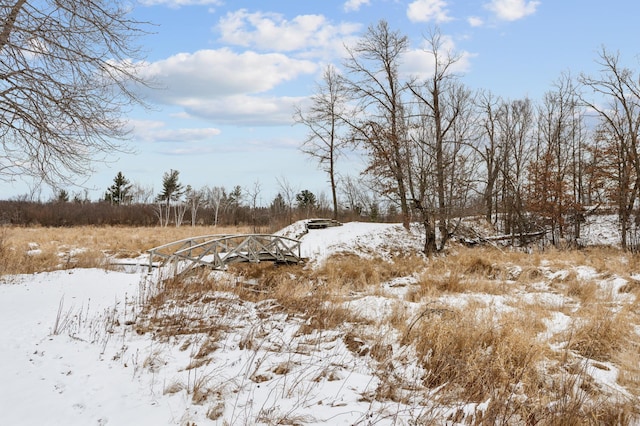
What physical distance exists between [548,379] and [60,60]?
980cm

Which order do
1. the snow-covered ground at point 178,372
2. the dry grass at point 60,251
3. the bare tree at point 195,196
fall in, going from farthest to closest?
the bare tree at point 195,196
the dry grass at point 60,251
the snow-covered ground at point 178,372

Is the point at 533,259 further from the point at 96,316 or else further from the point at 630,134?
the point at 96,316

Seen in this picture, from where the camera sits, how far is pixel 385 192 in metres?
21.9

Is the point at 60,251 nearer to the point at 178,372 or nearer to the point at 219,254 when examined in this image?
the point at 219,254

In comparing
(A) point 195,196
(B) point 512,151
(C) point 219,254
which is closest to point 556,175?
(B) point 512,151

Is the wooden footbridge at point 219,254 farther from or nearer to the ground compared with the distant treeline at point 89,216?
nearer to the ground

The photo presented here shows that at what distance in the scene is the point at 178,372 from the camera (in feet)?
15.8

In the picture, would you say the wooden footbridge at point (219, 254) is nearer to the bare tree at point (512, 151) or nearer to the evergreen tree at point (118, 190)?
the bare tree at point (512, 151)

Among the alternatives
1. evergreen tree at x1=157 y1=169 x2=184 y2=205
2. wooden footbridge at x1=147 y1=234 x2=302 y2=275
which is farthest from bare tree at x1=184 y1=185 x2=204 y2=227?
wooden footbridge at x1=147 y1=234 x2=302 y2=275


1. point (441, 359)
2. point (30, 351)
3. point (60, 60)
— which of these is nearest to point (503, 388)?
point (441, 359)

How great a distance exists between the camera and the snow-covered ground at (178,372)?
3.85 metres

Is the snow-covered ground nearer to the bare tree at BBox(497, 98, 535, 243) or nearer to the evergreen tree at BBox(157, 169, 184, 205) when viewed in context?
the bare tree at BBox(497, 98, 535, 243)

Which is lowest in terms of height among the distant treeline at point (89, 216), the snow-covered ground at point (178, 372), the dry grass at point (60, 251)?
the snow-covered ground at point (178, 372)

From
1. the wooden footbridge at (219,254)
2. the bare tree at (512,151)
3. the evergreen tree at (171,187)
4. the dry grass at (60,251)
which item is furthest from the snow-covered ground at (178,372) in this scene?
the evergreen tree at (171,187)
